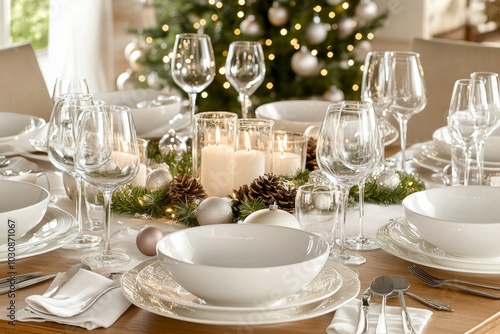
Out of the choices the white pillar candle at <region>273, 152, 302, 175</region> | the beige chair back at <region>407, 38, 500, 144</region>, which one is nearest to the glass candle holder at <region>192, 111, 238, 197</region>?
the white pillar candle at <region>273, 152, 302, 175</region>

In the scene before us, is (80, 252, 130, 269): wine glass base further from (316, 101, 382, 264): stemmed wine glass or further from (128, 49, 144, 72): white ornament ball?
(128, 49, 144, 72): white ornament ball

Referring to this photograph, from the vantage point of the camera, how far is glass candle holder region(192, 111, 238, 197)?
160cm

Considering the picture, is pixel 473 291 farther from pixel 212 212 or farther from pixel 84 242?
pixel 84 242

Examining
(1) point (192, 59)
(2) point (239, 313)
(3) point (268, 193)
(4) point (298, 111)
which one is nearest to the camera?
(2) point (239, 313)

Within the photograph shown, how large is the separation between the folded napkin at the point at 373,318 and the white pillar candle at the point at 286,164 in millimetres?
555

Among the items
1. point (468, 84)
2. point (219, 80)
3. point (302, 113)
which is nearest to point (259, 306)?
point (468, 84)

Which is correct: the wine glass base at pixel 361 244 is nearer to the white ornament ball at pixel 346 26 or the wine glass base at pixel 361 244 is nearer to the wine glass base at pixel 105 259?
the wine glass base at pixel 105 259

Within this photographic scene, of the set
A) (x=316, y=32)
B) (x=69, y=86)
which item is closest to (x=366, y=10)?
(x=316, y=32)

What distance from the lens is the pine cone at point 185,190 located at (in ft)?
5.01

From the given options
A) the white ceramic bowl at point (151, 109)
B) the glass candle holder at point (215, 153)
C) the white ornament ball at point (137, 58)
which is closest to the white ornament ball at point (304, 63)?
the white ornament ball at point (137, 58)

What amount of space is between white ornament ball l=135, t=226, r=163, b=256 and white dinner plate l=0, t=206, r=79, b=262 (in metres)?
0.12

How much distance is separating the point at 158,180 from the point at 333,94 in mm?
2973

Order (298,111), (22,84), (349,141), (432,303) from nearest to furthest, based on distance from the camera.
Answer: (432,303), (349,141), (298,111), (22,84)

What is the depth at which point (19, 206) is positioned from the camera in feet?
4.75
